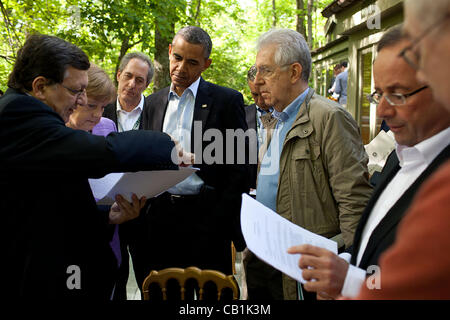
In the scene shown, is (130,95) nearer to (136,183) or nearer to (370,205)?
(136,183)

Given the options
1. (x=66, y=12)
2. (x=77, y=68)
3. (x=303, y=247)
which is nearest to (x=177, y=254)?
(x=77, y=68)

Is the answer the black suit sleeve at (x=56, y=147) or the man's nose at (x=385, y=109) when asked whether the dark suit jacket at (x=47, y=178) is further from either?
the man's nose at (x=385, y=109)

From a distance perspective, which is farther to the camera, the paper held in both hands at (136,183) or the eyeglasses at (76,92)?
the paper held in both hands at (136,183)

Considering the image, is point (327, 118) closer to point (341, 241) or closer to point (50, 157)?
point (341, 241)

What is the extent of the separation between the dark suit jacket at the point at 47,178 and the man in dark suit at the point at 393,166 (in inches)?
32.3

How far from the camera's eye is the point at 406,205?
1212mm

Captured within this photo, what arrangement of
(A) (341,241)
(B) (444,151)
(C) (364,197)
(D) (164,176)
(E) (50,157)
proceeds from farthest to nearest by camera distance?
(A) (341,241) → (C) (364,197) → (D) (164,176) → (E) (50,157) → (B) (444,151)

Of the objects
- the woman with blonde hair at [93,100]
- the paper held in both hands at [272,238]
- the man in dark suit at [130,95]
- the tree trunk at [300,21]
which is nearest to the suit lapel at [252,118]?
the man in dark suit at [130,95]

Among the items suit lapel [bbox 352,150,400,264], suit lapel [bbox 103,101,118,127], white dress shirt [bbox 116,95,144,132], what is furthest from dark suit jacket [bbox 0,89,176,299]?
white dress shirt [bbox 116,95,144,132]

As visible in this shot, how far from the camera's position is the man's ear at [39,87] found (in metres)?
1.62

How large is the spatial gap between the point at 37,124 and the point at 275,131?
1641 millimetres

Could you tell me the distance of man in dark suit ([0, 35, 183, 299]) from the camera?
1.43 m

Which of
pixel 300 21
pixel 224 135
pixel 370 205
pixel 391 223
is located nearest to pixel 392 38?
pixel 370 205

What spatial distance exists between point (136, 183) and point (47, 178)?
21.7 inches
